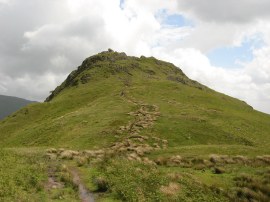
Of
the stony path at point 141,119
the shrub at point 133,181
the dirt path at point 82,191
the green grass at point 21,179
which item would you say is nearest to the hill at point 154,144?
the shrub at point 133,181

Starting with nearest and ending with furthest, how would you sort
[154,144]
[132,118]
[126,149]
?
[126,149], [154,144], [132,118]

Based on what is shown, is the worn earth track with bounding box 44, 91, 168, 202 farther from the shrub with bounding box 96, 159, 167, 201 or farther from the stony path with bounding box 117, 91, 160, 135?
the shrub with bounding box 96, 159, 167, 201

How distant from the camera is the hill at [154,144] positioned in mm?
27797

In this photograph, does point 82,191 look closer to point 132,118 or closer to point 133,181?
point 133,181

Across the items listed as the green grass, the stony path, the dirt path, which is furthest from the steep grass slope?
the dirt path

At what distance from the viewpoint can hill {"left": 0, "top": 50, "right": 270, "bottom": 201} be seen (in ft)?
91.2

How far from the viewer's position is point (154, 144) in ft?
169

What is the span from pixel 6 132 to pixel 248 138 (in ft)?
215

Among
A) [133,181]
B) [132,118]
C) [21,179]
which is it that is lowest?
[21,179]

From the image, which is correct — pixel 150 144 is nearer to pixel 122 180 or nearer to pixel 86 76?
pixel 122 180

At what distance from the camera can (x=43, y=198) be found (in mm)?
23844

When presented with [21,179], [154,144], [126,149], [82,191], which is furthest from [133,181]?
[154,144]

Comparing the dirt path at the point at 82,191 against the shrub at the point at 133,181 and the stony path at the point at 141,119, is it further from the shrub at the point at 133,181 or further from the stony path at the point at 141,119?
the stony path at the point at 141,119

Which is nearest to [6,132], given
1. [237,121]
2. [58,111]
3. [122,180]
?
[58,111]
